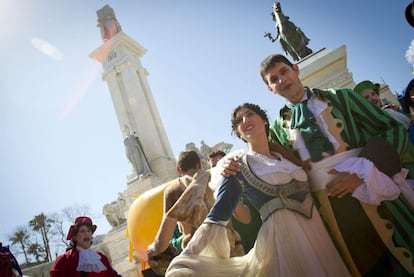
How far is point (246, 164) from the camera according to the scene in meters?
1.56

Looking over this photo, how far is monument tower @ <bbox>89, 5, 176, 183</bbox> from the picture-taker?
14609mm

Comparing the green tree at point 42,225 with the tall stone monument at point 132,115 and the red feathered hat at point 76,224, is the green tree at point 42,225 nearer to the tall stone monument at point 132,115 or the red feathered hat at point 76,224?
the tall stone monument at point 132,115

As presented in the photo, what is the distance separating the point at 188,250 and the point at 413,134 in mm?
1991

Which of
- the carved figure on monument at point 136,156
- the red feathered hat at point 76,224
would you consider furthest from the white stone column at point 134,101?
the red feathered hat at point 76,224

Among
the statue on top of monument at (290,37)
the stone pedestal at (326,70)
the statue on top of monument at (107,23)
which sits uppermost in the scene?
the statue on top of monument at (107,23)

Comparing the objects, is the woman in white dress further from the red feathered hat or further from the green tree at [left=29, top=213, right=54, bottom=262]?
the green tree at [left=29, top=213, right=54, bottom=262]

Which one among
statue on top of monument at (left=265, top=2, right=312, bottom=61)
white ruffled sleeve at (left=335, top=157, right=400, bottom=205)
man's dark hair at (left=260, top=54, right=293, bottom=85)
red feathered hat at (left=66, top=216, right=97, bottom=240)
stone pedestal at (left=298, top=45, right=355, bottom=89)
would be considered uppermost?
statue on top of monument at (left=265, top=2, right=312, bottom=61)

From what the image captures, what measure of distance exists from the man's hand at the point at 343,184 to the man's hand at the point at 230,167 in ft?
1.59

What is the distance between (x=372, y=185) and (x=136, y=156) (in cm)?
1359

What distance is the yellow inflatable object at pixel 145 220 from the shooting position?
409cm

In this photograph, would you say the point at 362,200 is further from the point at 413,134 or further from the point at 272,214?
the point at 413,134

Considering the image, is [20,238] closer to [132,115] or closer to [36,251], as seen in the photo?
[36,251]

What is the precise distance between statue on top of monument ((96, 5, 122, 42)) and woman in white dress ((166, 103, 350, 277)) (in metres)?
20.5

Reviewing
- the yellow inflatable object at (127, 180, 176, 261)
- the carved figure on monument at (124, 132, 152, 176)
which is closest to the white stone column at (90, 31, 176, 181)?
the carved figure on monument at (124, 132, 152, 176)
